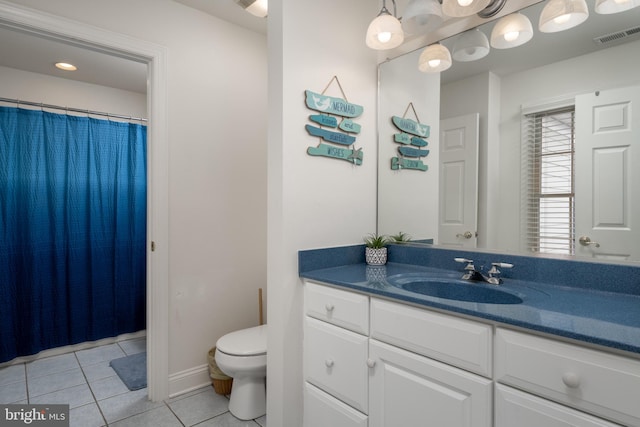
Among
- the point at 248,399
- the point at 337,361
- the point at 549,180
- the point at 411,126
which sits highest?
the point at 411,126

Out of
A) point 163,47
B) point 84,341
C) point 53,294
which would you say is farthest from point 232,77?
point 84,341

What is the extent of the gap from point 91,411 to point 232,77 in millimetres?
2241

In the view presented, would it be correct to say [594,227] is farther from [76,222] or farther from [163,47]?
[76,222]

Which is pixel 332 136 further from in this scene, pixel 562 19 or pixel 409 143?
pixel 562 19

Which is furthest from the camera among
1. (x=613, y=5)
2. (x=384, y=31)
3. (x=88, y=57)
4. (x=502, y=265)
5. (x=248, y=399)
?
(x=88, y=57)

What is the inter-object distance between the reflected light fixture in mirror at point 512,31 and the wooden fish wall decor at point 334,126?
69cm

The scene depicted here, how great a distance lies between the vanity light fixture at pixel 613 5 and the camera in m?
1.19

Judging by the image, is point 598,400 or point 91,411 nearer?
point 598,400

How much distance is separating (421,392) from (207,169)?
71.3 inches

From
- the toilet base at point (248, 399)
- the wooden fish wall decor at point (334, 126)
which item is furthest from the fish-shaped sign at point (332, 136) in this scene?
the toilet base at point (248, 399)

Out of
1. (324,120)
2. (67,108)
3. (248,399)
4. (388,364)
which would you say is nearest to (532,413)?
(388,364)

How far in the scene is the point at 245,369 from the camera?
1.80 metres

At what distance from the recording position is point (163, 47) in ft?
6.73

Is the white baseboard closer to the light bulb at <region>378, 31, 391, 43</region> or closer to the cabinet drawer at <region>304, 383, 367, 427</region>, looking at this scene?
the cabinet drawer at <region>304, 383, 367, 427</region>
